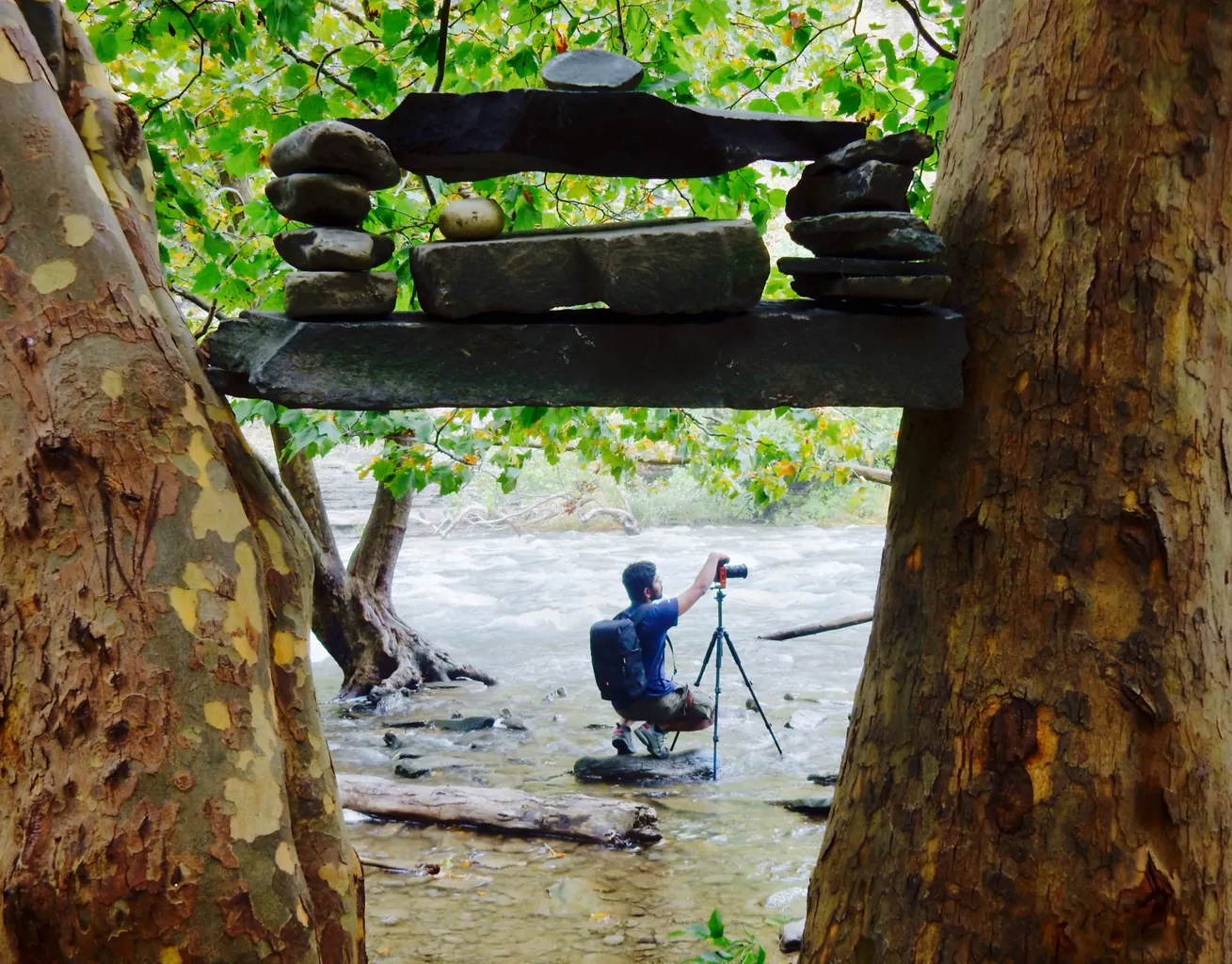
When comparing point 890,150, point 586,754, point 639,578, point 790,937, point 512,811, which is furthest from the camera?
point 586,754

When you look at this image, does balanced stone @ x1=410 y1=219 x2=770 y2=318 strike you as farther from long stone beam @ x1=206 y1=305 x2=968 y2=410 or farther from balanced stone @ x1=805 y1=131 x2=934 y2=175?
balanced stone @ x1=805 y1=131 x2=934 y2=175

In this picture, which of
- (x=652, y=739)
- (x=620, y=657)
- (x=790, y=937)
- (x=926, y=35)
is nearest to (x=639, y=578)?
(x=620, y=657)

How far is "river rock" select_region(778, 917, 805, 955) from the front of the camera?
133 inches

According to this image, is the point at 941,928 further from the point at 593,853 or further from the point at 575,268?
the point at 593,853

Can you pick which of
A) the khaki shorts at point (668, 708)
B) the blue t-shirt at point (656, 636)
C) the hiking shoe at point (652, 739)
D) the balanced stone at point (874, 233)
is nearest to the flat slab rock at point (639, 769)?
the hiking shoe at point (652, 739)

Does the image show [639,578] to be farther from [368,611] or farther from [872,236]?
[872,236]

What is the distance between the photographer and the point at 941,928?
1883mm

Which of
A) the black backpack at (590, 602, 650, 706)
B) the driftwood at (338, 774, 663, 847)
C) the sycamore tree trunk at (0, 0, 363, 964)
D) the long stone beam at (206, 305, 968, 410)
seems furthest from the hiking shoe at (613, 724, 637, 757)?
the long stone beam at (206, 305, 968, 410)

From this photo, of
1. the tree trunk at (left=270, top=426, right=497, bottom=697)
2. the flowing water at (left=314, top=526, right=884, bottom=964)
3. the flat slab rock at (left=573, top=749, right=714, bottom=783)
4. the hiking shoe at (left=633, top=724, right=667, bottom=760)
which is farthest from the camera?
the tree trunk at (left=270, top=426, right=497, bottom=697)

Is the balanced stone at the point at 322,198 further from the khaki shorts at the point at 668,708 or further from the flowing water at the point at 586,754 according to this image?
the khaki shorts at the point at 668,708

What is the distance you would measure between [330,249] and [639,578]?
4084mm

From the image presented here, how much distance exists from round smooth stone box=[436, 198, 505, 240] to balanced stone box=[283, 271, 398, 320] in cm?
15

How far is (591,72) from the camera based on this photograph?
6.42 feet

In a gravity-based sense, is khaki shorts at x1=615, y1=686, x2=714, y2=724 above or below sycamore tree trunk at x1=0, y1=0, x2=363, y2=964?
below
